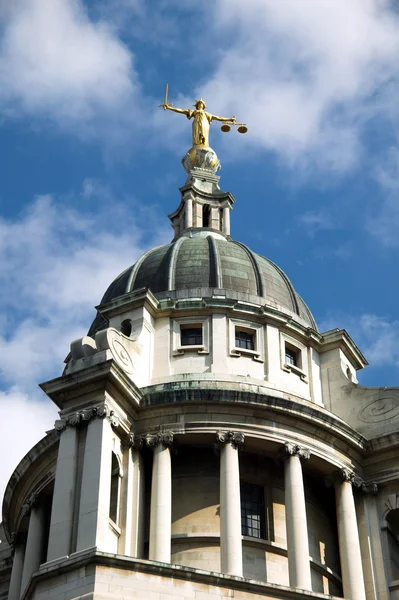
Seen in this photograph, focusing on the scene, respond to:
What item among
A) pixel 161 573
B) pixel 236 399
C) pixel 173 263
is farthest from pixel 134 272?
pixel 161 573

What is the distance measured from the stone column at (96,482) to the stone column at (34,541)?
277 inches

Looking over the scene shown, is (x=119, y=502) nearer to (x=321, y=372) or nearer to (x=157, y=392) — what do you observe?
(x=157, y=392)

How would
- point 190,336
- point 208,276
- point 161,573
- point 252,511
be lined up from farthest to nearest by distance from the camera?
point 208,276, point 190,336, point 252,511, point 161,573

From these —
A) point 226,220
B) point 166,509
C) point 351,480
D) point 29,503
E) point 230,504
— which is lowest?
point 166,509

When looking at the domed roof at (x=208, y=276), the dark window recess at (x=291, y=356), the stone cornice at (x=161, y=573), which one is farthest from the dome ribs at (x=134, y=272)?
the stone cornice at (x=161, y=573)

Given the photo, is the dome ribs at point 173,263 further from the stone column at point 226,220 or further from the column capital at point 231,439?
the column capital at point 231,439

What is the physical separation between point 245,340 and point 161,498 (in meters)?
9.77

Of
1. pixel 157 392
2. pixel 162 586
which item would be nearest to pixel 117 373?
pixel 157 392

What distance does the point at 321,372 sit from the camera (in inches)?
2066

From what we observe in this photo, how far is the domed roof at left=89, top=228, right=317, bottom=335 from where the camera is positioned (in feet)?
173

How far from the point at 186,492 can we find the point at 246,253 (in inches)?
546

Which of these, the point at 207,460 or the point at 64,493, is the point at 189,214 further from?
the point at 64,493

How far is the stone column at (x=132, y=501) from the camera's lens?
142 ft

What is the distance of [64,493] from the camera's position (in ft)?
137
